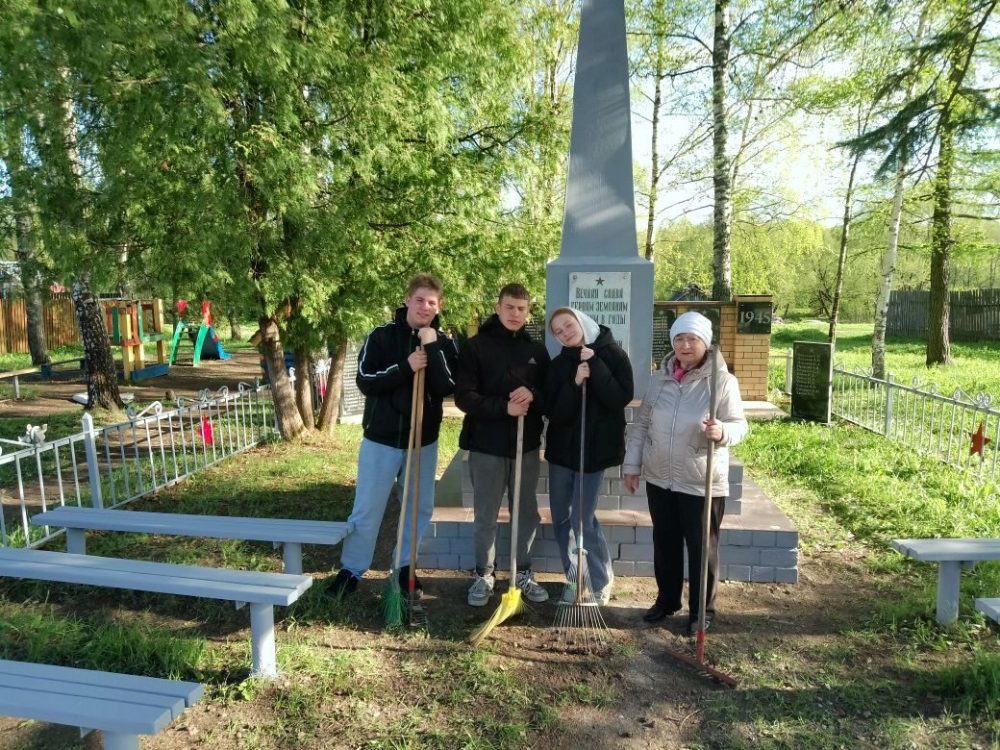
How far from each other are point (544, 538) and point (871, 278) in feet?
114

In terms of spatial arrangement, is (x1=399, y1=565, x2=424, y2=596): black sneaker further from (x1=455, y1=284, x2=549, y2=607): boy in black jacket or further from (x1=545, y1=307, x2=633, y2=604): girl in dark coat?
(x1=545, y1=307, x2=633, y2=604): girl in dark coat

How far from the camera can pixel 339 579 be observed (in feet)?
12.1

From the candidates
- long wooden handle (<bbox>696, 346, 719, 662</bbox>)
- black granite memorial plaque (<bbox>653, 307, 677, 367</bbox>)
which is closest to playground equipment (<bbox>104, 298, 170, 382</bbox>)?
black granite memorial plaque (<bbox>653, 307, 677, 367</bbox>)

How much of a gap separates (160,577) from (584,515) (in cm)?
192

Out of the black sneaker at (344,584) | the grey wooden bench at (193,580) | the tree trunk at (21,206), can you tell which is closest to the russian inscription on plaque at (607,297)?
the black sneaker at (344,584)

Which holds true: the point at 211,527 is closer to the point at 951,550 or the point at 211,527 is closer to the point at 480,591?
the point at 480,591

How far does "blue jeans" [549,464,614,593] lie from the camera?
339 centimetres

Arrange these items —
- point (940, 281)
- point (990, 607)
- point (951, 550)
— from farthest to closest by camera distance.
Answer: point (940, 281), point (951, 550), point (990, 607)

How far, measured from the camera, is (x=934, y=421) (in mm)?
7617

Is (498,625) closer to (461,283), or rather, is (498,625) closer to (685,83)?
(461,283)

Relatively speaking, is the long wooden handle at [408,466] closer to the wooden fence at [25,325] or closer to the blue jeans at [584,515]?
the blue jeans at [584,515]

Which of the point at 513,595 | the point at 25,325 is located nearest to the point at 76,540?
the point at 513,595

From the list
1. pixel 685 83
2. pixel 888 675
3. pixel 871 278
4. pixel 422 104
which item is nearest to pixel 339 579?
pixel 888 675

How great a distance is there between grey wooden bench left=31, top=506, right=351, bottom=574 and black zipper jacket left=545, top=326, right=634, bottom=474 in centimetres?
119
